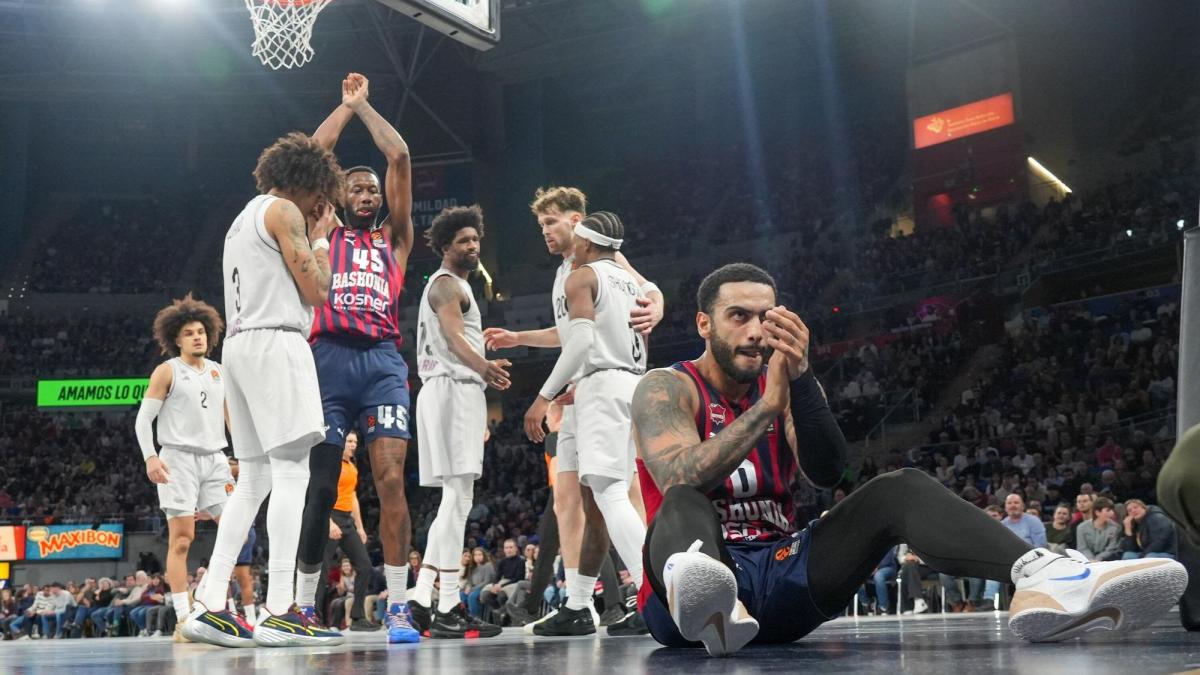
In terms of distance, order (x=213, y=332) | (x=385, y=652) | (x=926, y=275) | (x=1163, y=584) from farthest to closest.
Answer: (x=926, y=275) → (x=213, y=332) → (x=385, y=652) → (x=1163, y=584)

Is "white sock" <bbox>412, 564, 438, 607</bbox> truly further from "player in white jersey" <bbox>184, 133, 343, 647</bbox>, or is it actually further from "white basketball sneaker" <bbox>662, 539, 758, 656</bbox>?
"white basketball sneaker" <bbox>662, 539, 758, 656</bbox>

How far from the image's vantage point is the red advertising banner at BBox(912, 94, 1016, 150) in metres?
25.4

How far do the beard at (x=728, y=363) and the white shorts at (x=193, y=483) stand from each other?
5356mm

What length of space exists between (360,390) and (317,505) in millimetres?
654

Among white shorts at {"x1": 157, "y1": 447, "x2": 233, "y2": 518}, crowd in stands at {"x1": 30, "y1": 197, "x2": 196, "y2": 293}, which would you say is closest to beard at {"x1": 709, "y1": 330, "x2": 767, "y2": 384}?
white shorts at {"x1": 157, "y1": 447, "x2": 233, "y2": 518}

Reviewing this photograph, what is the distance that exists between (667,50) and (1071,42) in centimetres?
992

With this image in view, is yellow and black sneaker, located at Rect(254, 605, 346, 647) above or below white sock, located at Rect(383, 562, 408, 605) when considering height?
below

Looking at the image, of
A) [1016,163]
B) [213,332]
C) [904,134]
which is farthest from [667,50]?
[213,332]

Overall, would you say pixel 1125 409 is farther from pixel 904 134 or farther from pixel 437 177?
pixel 437 177

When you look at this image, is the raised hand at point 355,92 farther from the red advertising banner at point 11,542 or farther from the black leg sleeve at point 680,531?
the red advertising banner at point 11,542

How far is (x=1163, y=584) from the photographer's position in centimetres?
263

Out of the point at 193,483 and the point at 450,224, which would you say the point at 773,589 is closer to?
the point at 450,224

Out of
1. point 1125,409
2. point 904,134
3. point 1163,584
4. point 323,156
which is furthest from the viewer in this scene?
point 904,134

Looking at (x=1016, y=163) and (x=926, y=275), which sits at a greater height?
(x=1016, y=163)
